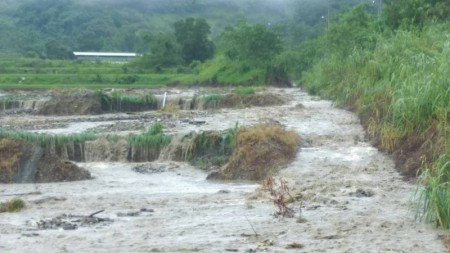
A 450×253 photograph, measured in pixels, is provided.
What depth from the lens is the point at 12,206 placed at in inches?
515

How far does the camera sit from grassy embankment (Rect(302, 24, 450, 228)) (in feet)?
36.0

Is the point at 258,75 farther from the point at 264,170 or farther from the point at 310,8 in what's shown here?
the point at 310,8

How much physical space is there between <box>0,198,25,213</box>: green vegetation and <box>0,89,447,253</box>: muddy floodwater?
0.39ft

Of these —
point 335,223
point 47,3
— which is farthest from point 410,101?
point 47,3

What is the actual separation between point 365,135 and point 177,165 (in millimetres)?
4524

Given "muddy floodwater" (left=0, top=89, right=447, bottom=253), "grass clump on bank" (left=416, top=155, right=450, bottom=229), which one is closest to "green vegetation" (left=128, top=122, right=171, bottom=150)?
"muddy floodwater" (left=0, top=89, right=447, bottom=253)

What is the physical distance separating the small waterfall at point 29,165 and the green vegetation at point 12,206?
12.3 feet

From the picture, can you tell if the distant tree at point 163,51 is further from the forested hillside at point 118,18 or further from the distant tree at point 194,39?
the forested hillside at point 118,18

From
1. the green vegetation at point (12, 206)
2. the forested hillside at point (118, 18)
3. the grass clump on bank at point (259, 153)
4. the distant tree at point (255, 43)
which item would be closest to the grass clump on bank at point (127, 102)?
the grass clump on bank at point (259, 153)

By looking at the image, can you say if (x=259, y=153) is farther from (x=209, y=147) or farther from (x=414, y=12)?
(x=414, y=12)

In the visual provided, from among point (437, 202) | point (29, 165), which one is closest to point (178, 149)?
point (29, 165)

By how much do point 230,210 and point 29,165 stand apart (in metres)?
6.29

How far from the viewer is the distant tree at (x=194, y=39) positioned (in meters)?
64.8

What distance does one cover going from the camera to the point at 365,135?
1975cm
